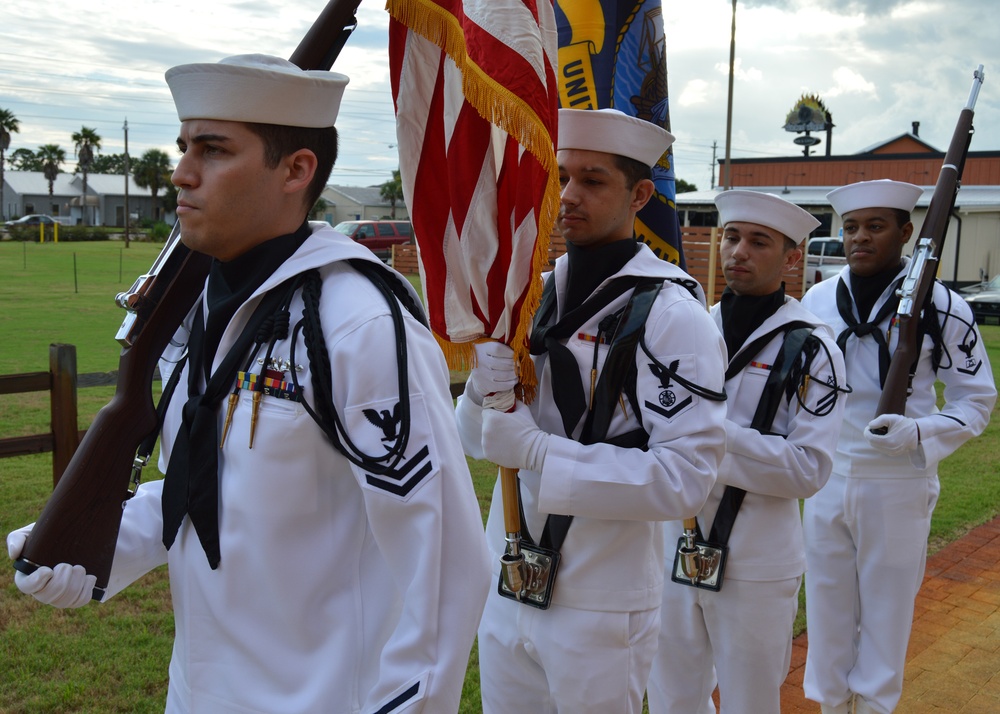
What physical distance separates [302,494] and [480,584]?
1.25 ft

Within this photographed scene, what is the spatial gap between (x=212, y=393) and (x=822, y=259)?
2771 centimetres

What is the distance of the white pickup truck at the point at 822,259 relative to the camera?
25.7 metres

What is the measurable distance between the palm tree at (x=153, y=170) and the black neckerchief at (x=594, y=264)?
74837mm

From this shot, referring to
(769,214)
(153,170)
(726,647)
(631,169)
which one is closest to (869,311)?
(769,214)

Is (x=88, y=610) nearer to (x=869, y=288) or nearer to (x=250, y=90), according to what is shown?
(x=250, y=90)

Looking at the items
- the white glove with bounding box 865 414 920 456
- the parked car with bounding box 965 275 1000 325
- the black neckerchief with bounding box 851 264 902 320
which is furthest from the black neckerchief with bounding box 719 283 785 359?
the parked car with bounding box 965 275 1000 325

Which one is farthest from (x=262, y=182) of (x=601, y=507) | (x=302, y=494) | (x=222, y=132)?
(x=601, y=507)

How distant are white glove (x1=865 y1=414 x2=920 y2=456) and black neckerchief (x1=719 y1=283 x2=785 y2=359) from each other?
0.74 meters

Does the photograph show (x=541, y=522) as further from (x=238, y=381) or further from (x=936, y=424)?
(x=936, y=424)

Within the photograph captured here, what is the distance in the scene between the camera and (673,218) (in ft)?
13.4

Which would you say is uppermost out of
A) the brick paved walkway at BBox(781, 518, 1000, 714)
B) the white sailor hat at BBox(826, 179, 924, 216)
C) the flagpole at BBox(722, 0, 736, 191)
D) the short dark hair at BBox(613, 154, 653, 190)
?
the flagpole at BBox(722, 0, 736, 191)

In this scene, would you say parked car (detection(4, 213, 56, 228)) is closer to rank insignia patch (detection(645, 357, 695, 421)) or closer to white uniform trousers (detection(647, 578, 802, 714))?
white uniform trousers (detection(647, 578, 802, 714))

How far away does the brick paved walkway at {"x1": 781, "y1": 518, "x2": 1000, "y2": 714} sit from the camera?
4.66 metres

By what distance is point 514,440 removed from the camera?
283cm
